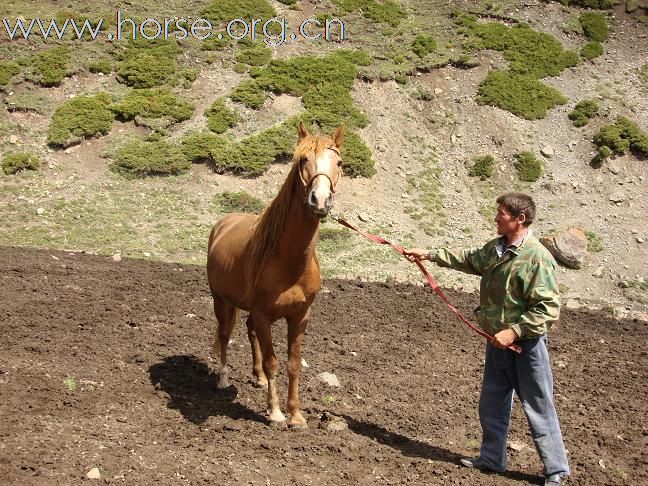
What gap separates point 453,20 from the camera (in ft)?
103

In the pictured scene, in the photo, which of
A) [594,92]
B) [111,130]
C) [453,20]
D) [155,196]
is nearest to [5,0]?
[111,130]

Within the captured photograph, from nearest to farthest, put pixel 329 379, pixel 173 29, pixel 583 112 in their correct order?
pixel 329 379
pixel 583 112
pixel 173 29

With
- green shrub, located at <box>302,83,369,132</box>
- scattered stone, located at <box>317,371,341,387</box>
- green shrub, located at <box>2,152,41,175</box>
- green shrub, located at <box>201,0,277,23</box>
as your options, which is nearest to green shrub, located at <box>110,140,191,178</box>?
green shrub, located at <box>2,152,41,175</box>

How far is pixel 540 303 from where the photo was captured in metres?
6.35

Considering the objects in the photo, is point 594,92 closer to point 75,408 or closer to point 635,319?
point 635,319

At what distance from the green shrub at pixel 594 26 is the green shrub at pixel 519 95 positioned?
482 centimetres

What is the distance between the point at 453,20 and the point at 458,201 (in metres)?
12.0

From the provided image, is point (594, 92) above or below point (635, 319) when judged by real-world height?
above

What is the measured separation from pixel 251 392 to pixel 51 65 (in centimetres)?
2016

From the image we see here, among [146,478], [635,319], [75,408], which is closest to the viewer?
[146,478]

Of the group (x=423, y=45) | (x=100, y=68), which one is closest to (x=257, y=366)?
(x=100, y=68)

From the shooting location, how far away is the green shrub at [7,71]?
79.5 ft

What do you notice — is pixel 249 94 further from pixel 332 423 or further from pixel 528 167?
pixel 332 423

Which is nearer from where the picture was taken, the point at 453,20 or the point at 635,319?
the point at 635,319
